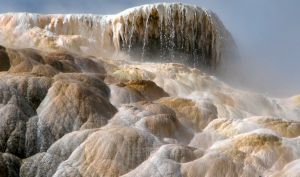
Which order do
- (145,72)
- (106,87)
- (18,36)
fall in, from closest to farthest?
(106,87), (145,72), (18,36)

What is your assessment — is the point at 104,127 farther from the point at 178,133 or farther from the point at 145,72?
the point at 145,72

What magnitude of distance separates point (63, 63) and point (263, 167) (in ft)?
28.7

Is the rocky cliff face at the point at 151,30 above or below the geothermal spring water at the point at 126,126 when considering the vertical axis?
above

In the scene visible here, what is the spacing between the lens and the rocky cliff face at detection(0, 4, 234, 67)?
28875 mm

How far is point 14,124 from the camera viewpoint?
1234cm

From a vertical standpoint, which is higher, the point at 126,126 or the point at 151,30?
the point at 151,30

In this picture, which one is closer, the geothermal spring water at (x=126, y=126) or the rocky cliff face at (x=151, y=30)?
the geothermal spring water at (x=126, y=126)

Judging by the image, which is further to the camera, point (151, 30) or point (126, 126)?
point (151, 30)

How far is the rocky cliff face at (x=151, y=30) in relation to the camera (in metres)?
28.9

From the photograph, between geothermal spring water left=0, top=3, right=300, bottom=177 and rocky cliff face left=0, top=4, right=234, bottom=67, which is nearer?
geothermal spring water left=0, top=3, right=300, bottom=177

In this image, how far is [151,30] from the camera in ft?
97.1

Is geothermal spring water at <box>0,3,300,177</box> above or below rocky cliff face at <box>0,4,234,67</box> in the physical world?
below

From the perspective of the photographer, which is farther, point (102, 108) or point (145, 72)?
point (145, 72)

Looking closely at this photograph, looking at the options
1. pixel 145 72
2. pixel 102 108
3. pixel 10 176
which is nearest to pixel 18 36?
pixel 145 72
